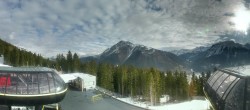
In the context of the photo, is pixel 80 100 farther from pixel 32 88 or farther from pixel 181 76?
pixel 181 76

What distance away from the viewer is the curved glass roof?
170ft

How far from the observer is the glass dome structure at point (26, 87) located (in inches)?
2044

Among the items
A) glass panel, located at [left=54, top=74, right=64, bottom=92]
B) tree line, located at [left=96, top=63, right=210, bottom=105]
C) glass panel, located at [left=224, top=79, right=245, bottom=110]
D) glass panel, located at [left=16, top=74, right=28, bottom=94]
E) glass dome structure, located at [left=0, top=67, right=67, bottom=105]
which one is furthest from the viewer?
tree line, located at [left=96, top=63, right=210, bottom=105]

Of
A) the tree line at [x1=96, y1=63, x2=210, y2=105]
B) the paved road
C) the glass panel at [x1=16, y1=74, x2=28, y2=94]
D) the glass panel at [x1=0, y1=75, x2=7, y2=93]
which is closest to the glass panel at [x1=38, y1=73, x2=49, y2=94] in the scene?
the glass panel at [x1=16, y1=74, x2=28, y2=94]

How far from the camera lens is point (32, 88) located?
53219 millimetres

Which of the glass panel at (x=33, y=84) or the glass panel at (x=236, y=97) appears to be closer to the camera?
the glass panel at (x=236, y=97)

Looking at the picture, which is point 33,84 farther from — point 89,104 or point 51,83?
point 89,104

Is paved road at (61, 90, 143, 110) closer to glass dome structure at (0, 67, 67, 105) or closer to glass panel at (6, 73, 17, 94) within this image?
glass dome structure at (0, 67, 67, 105)

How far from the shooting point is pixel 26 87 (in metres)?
52.7

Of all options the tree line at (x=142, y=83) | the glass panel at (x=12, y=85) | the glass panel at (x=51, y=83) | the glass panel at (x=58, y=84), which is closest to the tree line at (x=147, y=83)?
the tree line at (x=142, y=83)

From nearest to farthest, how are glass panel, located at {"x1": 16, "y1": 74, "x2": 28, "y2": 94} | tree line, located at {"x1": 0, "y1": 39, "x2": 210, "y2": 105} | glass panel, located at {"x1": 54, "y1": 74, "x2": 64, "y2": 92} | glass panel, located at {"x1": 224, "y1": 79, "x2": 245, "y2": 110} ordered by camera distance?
1. glass panel, located at {"x1": 224, "y1": 79, "x2": 245, "y2": 110}
2. glass panel, located at {"x1": 16, "y1": 74, "x2": 28, "y2": 94}
3. glass panel, located at {"x1": 54, "y1": 74, "x2": 64, "y2": 92}
4. tree line, located at {"x1": 0, "y1": 39, "x2": 210, "y2": 105}

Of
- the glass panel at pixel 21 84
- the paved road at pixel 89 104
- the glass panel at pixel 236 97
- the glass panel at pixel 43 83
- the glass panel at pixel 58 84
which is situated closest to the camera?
the glass panel at pixel 236 97

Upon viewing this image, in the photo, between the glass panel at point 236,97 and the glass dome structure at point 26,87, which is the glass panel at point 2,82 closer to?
the glass dome structure at point 26,87

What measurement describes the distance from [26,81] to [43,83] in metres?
3.08
